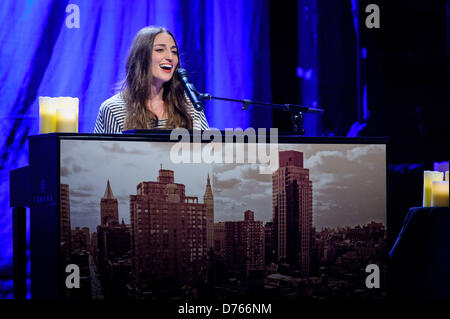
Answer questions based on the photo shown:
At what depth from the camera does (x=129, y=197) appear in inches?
82.7

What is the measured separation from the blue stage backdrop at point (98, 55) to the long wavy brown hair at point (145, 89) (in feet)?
1.20

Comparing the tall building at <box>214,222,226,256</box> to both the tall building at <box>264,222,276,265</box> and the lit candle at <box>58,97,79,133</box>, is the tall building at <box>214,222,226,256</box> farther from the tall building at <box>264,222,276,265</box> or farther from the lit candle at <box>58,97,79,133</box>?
the lit candle at <box>58,97,79,133</box>

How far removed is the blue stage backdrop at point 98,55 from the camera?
10.8 ft

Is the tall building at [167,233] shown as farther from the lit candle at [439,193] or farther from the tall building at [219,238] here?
the lit candle at [439,193]

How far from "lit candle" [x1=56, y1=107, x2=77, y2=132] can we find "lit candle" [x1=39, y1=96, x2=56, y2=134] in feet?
0.05

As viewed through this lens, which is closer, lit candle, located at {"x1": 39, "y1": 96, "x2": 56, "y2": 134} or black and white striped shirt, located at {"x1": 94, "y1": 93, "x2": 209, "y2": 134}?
lit candle, located at {"x1": 39, "y1": 96, "x2": 56, "y2": 134}

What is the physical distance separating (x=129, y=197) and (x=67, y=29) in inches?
66.1

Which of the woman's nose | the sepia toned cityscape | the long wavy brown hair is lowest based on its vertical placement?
the sepia toned cityscape

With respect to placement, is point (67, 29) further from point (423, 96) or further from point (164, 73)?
point (423, 96)

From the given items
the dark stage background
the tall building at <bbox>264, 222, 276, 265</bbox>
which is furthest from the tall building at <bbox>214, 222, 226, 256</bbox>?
the dark stage background

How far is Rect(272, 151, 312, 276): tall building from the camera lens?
220cm

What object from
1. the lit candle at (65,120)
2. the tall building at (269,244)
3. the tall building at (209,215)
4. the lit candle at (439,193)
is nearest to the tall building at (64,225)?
the lit candle at (65,120)

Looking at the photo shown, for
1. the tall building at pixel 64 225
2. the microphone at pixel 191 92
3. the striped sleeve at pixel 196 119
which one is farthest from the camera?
the striped sleeve at pixel 196 119
